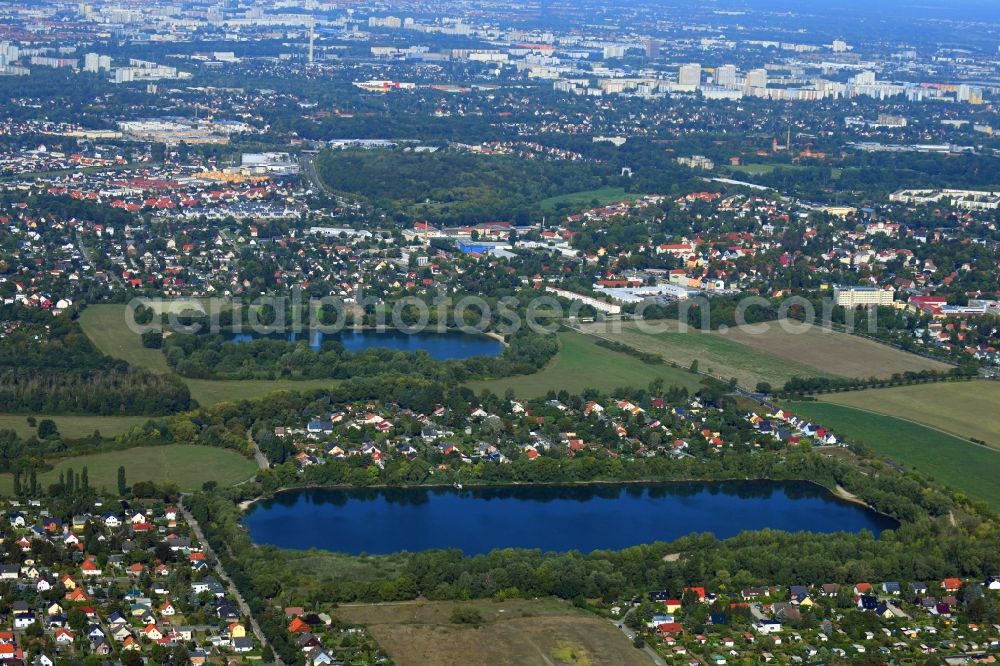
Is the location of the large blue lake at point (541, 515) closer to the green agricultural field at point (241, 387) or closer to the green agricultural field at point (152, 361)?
the green agricultural field at point (241, 387)

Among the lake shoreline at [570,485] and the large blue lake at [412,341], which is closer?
the lake shoreline at [570,485]

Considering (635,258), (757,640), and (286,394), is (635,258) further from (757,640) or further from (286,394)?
(757,640)

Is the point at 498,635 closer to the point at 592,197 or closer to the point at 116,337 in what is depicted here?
the point at 116,337

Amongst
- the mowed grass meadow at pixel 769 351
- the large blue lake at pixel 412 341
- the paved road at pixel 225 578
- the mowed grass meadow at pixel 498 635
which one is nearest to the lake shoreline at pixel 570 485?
the paved road at pixel 225 578

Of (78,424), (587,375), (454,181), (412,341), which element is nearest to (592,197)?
(454,181)

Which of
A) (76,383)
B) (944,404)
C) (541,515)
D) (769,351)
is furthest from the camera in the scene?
(769,351)

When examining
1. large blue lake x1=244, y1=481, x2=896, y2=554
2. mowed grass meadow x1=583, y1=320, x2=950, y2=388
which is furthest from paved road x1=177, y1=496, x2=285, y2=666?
mowed grass meadow x1=583, y1=320, x2=950, y2=388
